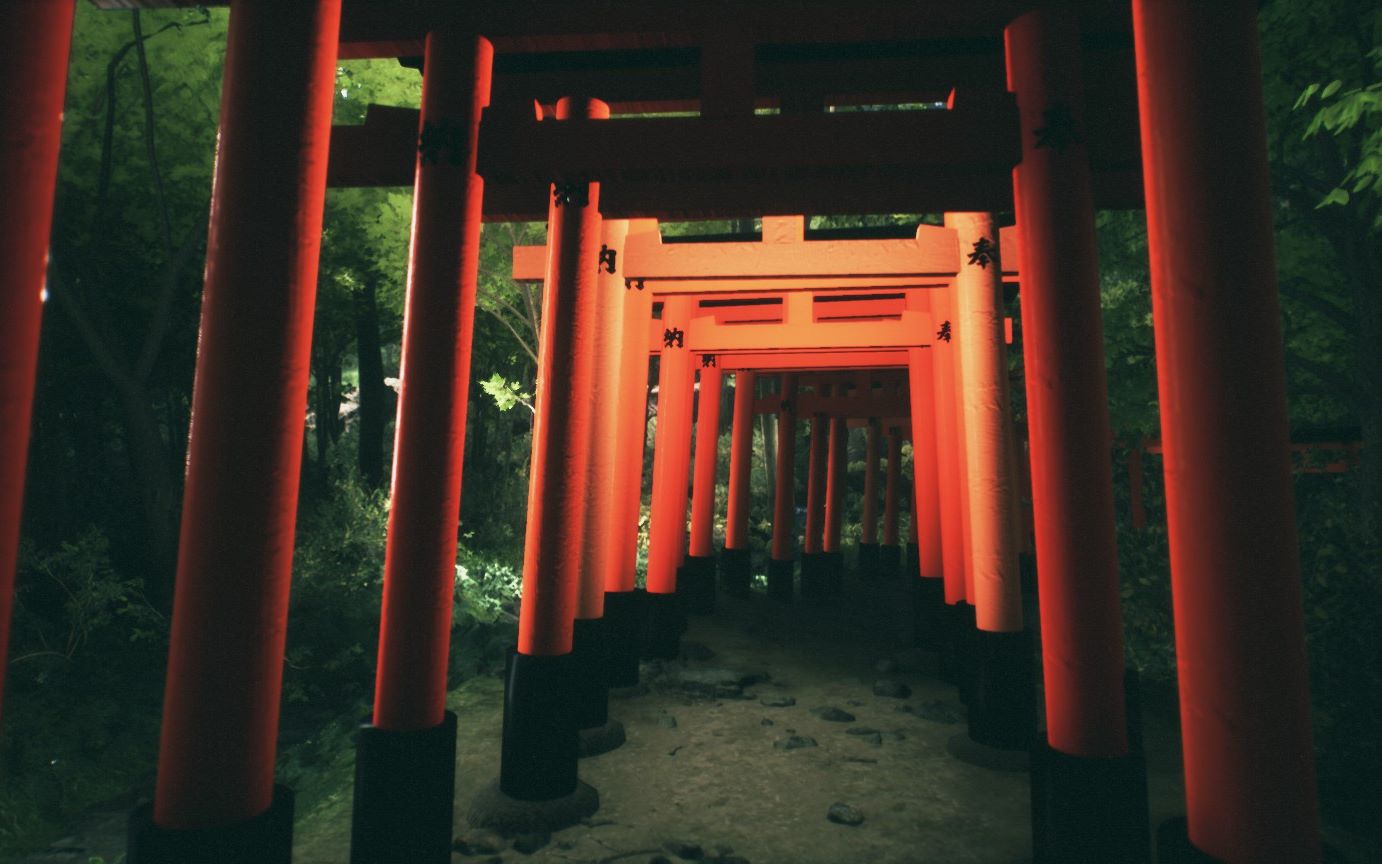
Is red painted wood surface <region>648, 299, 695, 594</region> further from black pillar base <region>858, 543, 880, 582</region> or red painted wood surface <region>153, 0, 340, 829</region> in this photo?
black pillar base <region>858, 543, 880, 582</region>

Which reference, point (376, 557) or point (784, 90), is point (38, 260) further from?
point (376, 557)

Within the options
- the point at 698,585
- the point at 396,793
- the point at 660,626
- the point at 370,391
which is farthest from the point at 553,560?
the point at 370,391

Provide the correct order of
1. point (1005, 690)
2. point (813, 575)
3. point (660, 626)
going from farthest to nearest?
point (813, 575) < point (660, 626) < point (1005, 690)

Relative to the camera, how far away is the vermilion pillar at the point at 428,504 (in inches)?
129

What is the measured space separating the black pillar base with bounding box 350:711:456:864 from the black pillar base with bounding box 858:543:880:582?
13539 millimetres

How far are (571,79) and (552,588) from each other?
3.21m

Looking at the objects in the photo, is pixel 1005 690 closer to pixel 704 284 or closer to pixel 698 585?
pixel 704 284

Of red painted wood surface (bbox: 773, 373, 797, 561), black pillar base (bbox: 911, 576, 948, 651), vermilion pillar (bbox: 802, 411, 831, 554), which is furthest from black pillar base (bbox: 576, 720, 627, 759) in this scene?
vermilion pillar (bbox: 802, 411, 831, 554)

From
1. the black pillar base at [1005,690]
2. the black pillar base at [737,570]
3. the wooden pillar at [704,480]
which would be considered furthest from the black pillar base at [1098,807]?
the black pillar base at [737,570]

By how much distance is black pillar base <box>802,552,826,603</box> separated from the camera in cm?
1385

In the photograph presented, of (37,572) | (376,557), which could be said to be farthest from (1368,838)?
(37,572)

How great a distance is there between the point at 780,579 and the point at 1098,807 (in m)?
10.1

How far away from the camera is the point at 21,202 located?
1.56 m

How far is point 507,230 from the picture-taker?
11383 millimetres
